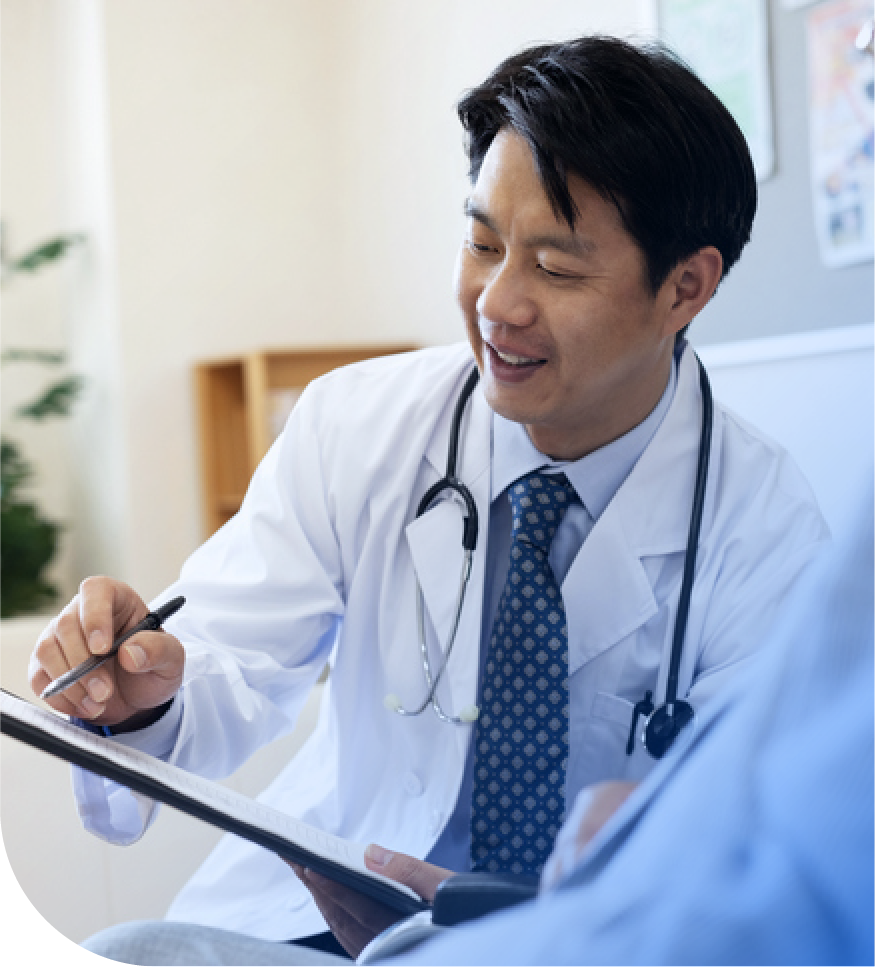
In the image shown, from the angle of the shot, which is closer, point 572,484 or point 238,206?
point 572,484

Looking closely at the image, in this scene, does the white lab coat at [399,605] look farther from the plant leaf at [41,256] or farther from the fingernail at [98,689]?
the plant leaf at [41,256]

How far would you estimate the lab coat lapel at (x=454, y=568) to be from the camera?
1032mm

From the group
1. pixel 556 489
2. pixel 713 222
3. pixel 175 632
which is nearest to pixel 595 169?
pixel 713 222

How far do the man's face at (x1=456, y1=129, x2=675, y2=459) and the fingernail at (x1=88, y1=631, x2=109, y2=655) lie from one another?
0.42 meters

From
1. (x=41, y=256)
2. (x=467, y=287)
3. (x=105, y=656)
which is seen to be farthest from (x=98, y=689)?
(x=41, y=256)

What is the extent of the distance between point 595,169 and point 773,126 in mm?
700

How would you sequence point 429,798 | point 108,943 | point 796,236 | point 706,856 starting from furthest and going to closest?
point 796,236
point 429,798
point 108,943
point 706,856

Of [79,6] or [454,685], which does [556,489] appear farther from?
[79,6]

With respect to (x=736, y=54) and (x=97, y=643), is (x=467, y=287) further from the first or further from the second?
(x=736, y=54)

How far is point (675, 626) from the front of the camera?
995 mm

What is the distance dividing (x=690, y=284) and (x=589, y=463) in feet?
0.70

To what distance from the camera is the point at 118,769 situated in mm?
613

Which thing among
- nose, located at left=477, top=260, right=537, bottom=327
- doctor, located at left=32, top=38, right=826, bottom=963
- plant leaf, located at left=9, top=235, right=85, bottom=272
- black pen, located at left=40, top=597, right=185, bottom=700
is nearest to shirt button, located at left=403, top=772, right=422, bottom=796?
doctor, located at left=32, top=38, right=826, bottom=963

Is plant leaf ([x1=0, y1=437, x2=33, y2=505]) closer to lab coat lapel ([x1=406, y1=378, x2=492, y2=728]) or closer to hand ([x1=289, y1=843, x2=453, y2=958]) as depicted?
lab coat lapel ([x1=406, y1=378, x2=492, y2=728])
